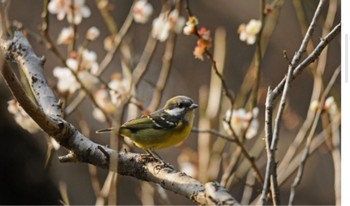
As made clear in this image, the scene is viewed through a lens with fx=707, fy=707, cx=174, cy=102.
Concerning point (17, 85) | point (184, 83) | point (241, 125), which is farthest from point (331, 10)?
point (184, 83)

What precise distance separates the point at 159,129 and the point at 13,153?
2.09m

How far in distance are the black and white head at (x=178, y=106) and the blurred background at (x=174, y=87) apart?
1.50 meters

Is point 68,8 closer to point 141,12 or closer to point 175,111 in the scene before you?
point 141,12

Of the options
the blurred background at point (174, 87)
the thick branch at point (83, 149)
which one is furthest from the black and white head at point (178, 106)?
the blurred background at point (174, 87)

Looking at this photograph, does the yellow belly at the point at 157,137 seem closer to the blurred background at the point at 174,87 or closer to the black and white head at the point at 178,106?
the black and white head at the point at 178,106

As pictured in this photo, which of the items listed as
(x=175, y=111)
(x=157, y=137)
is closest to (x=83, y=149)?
(x=157, y=137)

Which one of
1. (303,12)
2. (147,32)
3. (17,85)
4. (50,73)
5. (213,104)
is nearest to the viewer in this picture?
(17,85)

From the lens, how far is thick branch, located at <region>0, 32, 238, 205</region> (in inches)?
59.4

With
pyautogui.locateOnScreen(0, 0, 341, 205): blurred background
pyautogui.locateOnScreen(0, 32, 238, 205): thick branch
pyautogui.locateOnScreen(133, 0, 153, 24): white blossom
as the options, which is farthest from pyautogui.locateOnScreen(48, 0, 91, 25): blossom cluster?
pyautogui.locateOnScreen(0, 0, 341, 205): blurred background

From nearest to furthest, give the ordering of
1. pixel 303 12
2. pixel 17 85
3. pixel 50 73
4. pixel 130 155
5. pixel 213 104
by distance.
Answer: pixel 17 85, pixel 130 155, pixel 303 12, pixel 213 104, pixel 50 73

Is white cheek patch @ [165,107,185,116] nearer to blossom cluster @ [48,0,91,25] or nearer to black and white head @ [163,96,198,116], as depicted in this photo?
black and white head @ [163,96,198,116]

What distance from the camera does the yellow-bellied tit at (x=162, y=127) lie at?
2.48m

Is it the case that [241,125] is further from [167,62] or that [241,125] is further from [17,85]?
[17,85]

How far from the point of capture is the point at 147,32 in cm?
615
